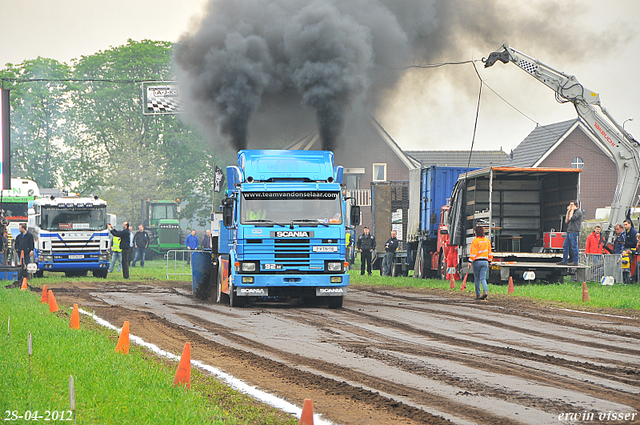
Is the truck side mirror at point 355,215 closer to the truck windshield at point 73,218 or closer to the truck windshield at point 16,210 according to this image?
the truck windshield at point 73,218

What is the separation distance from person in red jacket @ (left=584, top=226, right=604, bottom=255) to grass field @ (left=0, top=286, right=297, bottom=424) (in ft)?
55.4

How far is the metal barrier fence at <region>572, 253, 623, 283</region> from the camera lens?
21.8 m

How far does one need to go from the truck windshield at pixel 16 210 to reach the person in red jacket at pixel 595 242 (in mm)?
24087

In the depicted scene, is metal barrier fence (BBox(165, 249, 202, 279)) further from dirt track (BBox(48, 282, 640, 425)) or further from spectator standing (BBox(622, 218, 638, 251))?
spectator standing (BBox(622, 218, 638, 251))

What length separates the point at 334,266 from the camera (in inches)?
645

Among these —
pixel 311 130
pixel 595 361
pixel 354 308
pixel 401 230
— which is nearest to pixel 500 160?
pixel 401 230

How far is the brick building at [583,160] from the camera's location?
175 feet

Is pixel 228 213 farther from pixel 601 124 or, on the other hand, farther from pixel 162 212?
pixel 162 212

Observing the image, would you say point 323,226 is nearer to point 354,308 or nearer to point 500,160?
point 354,308

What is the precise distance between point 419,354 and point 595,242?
15.5 meters

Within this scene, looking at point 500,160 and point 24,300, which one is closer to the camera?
point 24,300

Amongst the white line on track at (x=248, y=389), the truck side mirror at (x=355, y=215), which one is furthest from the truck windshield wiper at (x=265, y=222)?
the white line on track at (x=248, y=389)

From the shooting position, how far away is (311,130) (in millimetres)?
24688

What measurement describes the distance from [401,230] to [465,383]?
87.2ft
